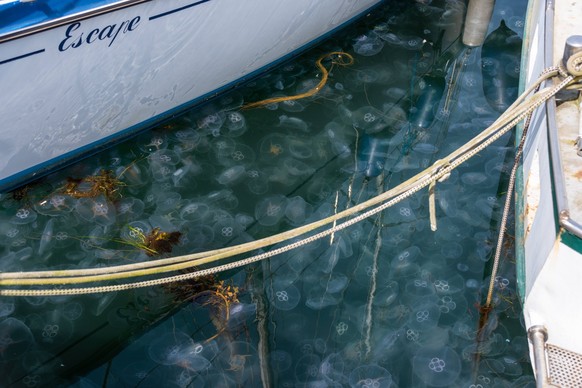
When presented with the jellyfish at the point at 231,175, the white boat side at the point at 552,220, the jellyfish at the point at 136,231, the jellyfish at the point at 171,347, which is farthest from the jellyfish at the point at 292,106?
the jellyfish at the point at 171,347

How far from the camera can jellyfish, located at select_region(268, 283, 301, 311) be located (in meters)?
4.28

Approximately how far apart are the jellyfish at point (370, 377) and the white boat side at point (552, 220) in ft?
2.88

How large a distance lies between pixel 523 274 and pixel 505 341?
1.68ft

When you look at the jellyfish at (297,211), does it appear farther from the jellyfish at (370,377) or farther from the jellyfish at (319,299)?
the jellyfish at (370,377)

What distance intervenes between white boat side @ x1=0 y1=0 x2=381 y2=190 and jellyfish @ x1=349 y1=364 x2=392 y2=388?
114 inches

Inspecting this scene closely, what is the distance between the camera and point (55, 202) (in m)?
4.94

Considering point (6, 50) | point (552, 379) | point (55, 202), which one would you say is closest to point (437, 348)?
point (552, 379)

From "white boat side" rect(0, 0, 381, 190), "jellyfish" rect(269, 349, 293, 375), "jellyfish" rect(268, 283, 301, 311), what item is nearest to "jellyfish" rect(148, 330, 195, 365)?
"jellyfish" rect(269, 349, 293, 375)

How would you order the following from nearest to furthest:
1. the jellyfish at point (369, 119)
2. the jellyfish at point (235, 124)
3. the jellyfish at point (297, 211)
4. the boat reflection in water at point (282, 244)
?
the boat reflection in water at point (282, 244)
the jellyfish at point (297, 211)
the jellyfish at point (235, 124)
the jellyfish at point (369, 119)

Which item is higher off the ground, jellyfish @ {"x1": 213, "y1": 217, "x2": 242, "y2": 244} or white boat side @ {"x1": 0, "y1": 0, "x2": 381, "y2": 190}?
white boat side @ {"x1": 0, "y1": 0, "x2": 381, "y2": 190}

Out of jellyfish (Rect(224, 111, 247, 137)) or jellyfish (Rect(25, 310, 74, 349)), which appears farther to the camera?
jellyfish (Rect(224, 111, 247, 137))

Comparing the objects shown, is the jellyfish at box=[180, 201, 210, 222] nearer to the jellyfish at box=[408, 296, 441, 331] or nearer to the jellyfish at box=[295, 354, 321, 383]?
the jellyfish at box=[295, 354, 321, 383]

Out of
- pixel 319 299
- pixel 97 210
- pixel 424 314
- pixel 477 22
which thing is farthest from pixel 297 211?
pixel 477 22

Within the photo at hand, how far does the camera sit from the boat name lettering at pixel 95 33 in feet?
15.2
